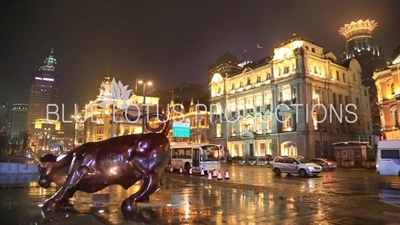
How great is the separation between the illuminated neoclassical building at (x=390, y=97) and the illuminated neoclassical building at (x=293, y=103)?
9.63 meters

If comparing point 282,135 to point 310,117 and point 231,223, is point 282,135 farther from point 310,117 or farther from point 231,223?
point 231,223

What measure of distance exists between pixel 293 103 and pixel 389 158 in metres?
28.3

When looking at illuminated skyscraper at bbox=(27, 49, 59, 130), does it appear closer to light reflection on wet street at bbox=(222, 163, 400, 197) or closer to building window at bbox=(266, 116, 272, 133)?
building window at bbox=(266, 116, 272, 133)

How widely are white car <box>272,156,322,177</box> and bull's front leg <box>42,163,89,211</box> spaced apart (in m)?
20.1

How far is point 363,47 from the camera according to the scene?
124938 millimetres

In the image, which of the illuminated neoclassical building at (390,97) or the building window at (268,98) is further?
the building window at (268,98)

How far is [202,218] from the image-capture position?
8242 mm

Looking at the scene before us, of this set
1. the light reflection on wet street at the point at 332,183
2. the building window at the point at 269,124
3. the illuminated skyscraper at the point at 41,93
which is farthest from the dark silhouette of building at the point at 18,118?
the light reflection on wet street at the point at 332,183

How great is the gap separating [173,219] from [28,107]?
171669 millimetres

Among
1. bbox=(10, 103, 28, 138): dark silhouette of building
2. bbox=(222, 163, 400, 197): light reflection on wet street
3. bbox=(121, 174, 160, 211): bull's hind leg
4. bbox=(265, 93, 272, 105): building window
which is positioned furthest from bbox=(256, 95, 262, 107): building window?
bbox=(10, 103, 28, 138): dark silhouette of building

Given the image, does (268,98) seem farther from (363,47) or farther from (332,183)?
(363,47)

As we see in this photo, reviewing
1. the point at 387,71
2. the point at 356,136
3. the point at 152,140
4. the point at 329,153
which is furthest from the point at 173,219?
the point at 356,136

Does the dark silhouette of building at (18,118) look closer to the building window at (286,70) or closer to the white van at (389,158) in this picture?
the building window at (286,70)

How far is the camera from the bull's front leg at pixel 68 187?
8.71 metres
